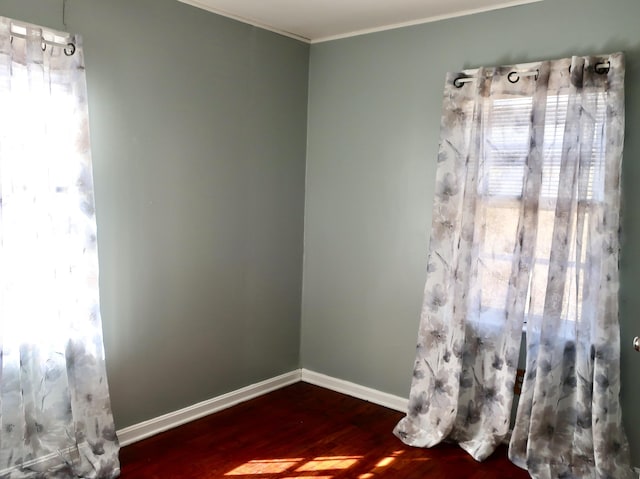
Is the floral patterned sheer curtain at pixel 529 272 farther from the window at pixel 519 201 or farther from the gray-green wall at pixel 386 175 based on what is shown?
the gray-green wall at pixel 386 175

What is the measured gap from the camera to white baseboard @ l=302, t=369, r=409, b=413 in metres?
3.55

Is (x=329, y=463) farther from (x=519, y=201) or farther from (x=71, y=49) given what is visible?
→ (x=71, y=49)

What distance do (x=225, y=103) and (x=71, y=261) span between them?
4.21 ft

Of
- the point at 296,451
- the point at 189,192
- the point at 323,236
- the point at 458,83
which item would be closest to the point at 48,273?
the point at 189,192

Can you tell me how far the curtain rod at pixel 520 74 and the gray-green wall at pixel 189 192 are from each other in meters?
1.14

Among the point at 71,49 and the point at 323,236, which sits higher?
the point at 71,49

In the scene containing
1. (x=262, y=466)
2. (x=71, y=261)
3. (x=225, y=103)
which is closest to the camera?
(x=71, y=261)

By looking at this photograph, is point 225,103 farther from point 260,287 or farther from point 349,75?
point 260,287

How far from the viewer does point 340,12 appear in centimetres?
320

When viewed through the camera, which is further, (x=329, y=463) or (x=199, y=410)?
(x=199, y=410)

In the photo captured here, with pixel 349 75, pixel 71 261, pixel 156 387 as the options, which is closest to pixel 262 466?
pixel 156 387

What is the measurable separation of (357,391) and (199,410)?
1028 mm

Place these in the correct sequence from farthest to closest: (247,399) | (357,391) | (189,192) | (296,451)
Answer: 1. (357,391)
2. (247,399)
3. (189,192)
4. (296,451)

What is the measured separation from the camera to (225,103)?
130 inches
